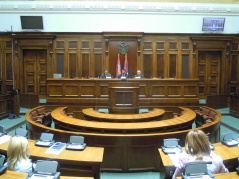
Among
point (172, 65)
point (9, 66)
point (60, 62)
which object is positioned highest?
point (60, 62)

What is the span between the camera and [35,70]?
42.6 ft

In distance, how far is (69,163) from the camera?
12.9 ft

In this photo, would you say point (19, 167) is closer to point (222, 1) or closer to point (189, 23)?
Result: point (189, 23)

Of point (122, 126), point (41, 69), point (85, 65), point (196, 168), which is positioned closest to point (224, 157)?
point (196, 168)

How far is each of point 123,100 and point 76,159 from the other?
5.10 m

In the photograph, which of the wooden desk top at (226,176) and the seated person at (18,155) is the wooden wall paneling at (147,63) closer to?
the wooden desk top at (226,176)

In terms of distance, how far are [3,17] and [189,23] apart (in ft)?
30.1

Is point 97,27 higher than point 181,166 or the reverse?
higher

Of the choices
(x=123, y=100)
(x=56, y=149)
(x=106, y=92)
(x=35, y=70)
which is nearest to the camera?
(x=56, y=149)

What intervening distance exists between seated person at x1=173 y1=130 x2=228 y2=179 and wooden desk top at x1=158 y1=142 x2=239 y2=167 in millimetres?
362

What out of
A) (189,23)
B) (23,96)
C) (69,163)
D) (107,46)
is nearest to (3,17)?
(23,96)

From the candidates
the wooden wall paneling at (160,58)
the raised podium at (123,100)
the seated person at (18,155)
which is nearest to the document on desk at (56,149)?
the seated person at (18,155)

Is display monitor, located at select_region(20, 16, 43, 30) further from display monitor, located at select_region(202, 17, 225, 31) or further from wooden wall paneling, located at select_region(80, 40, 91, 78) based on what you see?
display monitor, located at select_region(202, 17, 225, 31)

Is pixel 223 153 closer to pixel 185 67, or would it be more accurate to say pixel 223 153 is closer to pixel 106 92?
pixel 106 92
